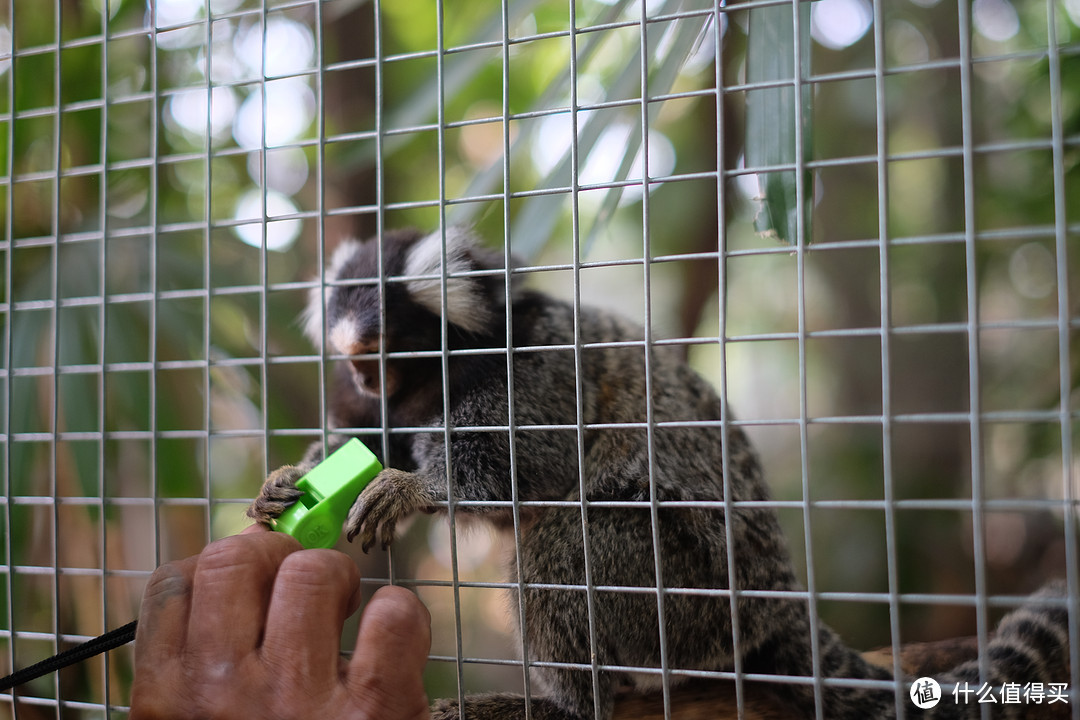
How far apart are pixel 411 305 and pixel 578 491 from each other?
0.62 metres

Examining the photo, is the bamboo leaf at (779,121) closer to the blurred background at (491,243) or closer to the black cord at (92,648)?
the blurred background at (491,243)

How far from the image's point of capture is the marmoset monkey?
151 centimetres

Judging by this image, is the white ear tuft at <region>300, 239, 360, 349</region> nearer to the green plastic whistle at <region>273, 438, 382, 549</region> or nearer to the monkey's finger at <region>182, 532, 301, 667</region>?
the green plastic whistle at <region>273, 438, 382, 549</region>

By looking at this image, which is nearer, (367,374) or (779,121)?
(779,121)

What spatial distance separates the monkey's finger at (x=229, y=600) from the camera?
100cm

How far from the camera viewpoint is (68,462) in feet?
7.92

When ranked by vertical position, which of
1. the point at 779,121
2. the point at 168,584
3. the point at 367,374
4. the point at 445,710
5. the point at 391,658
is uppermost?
the point at 779,121

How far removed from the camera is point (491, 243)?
9.00ft

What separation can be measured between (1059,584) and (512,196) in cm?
133

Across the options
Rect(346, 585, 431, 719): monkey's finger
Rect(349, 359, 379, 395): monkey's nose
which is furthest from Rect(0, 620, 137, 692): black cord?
Rect(349, 359, 379, 395): monkey's nose

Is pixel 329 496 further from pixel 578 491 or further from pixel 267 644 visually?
pixel 578 491

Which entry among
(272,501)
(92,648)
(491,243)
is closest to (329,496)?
(272,501)

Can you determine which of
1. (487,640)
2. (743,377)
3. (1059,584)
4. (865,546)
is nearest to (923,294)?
(865,546)

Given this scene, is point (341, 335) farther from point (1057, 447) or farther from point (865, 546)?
point (865, 546)
